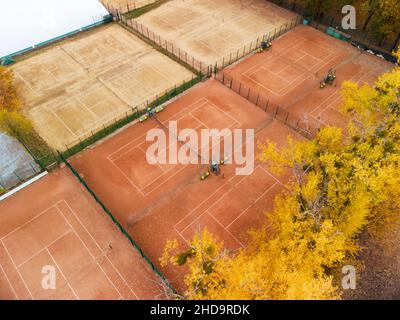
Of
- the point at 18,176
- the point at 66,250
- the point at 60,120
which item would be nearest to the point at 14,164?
the point at 18,176

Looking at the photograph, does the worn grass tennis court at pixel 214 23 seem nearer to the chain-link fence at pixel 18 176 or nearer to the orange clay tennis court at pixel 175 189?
the orange clay tennis court at pixel 175 189

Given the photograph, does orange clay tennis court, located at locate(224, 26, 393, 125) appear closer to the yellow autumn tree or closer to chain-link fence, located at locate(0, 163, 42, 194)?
the yellow autumn tree

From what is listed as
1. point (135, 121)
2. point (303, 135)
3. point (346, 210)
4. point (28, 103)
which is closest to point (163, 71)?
point (135, 121)

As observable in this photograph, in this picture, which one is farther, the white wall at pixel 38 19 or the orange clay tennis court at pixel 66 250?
the white wall at pixel 38 19

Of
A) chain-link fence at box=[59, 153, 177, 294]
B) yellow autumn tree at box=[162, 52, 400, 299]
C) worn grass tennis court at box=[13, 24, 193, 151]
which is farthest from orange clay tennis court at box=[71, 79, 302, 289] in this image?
worn grass tennis court at box=[13, 24, 193, 151]

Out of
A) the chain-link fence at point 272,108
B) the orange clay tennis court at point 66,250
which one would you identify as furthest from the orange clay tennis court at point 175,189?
the orange clay tennis court at point 66,250

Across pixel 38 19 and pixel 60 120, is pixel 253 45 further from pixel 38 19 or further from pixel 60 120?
pixel 38 19
